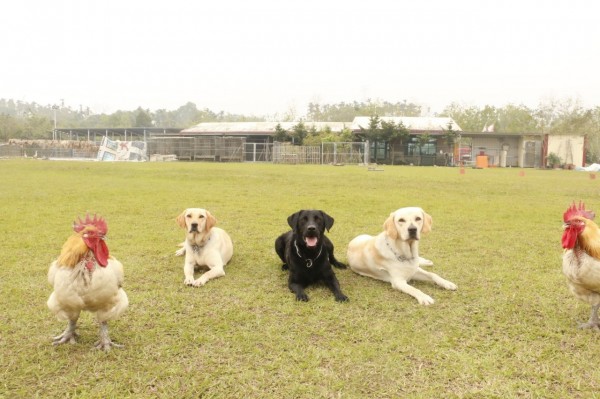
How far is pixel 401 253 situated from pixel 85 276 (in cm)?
312

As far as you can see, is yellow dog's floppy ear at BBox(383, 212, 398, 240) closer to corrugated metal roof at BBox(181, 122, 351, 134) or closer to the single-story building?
the single-story building

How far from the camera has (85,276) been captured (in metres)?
2.77

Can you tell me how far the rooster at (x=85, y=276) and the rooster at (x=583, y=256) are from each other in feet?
11.4

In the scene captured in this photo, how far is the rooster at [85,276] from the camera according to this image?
9.09ft

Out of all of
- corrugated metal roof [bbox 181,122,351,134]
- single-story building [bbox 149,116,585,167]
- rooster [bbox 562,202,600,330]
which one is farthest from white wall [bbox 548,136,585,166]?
rooster [bbox 562,202,600,330]

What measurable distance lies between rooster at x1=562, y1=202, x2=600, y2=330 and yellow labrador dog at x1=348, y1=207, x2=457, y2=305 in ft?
4.15

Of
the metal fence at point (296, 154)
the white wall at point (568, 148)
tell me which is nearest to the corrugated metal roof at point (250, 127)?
the metal fence at point (296, 154)

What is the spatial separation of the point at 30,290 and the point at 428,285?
413cm

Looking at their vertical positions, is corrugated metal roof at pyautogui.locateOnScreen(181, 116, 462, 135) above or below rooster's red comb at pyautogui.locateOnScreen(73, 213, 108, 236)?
above

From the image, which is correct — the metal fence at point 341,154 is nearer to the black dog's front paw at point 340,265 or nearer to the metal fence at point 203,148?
the metal fence at point 203,148

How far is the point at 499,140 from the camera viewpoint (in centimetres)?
4450

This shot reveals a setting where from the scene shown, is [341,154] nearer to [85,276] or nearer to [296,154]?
[296,154]

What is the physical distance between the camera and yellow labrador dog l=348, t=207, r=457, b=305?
4391mm

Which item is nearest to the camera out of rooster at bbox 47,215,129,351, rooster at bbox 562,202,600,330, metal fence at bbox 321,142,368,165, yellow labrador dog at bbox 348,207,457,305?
rooster at bbox 47,215,129,351
